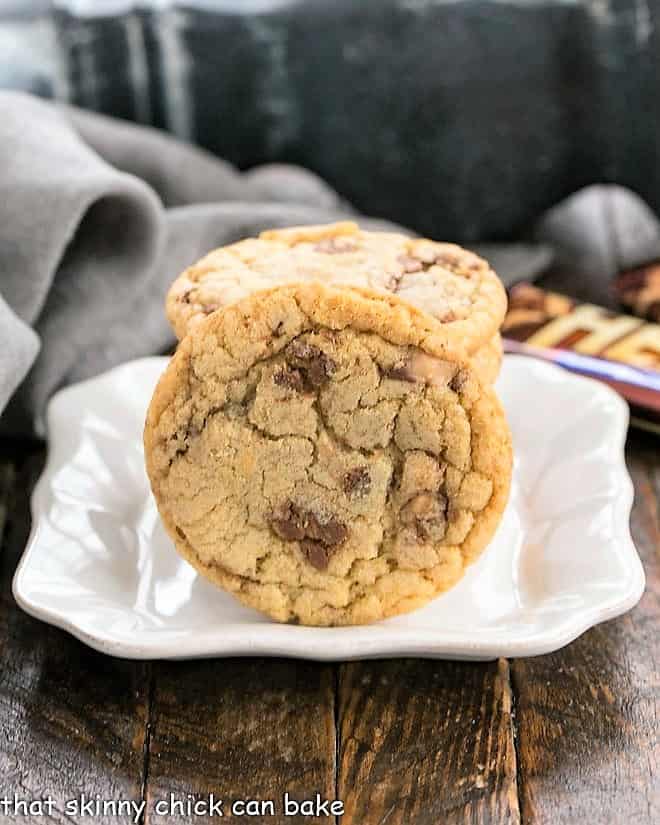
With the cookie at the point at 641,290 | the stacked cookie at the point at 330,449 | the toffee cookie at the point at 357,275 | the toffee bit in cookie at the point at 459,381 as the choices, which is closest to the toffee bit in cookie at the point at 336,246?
the toffee cookie at the point at 357,275

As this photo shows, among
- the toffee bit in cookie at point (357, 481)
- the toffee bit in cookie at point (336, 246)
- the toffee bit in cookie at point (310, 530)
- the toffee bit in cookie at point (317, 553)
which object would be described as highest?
the toffee bit in cookie at point (336, 246)

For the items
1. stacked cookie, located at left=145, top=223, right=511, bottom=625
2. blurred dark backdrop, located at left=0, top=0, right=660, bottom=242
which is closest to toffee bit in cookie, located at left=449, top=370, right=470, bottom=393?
stacked cookie, located at left=145, top=223, right=511, bottom=625

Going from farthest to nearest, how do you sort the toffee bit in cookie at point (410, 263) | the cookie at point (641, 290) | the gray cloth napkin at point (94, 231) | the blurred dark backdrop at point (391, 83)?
1. the blurred dark backdrop at point (391, 83)
2. the cookie at point (641, 290)
3. the gray cloth napkin at point (94, 231)
4. the toffee bit in cookie at point (410, 263)

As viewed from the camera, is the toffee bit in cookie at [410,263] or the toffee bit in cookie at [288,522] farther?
the toffee bit in cookie at [410,263]

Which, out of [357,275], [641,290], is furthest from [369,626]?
[641,290]

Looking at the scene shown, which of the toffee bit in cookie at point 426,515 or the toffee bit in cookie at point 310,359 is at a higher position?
the toffee bit in cookie at point 310,359

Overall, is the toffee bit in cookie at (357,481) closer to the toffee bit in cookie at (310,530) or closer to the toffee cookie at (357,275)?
the toffee bit in cookie at (310,530)
